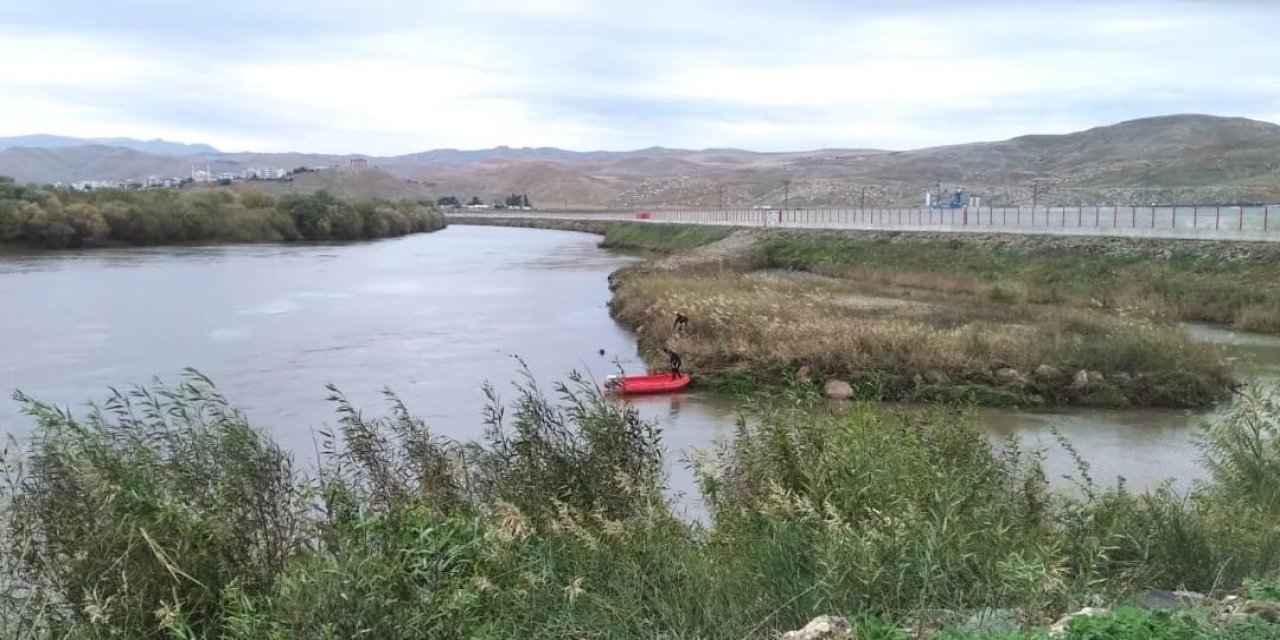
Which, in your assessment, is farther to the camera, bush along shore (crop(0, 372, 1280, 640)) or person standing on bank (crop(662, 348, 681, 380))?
person standing on bank (crop(662, 348, 681, 380))

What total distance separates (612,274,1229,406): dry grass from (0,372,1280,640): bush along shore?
688 centimetres

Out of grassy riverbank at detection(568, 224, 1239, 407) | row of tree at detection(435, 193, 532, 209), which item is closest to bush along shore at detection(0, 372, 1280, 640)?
grassy riverbank at detection(568, 224, 1239, 407)

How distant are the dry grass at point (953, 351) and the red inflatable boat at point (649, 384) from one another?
2.76ft

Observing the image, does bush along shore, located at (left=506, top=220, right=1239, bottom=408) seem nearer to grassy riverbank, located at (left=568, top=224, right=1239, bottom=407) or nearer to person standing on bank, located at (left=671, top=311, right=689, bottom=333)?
grassy riverbank, located at (left=568, top=224, right=1239, bottom=407)

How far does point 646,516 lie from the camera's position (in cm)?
757

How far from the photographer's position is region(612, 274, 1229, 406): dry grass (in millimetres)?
17828

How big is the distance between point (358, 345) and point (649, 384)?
8791 millimetres

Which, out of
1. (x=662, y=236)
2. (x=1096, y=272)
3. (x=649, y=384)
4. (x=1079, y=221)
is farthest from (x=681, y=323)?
(x=662, y=236)

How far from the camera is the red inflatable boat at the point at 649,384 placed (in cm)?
1828

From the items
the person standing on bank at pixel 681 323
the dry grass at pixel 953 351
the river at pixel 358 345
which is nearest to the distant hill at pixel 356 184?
the river at pixel 358 345

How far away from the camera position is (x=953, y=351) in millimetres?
18953

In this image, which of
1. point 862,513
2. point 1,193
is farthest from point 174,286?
point 862,513

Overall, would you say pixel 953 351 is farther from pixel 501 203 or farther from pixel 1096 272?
pixel 501 203

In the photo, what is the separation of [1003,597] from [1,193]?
229 feet
